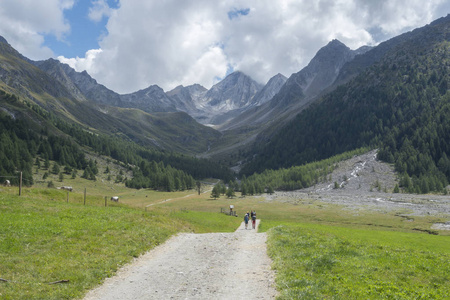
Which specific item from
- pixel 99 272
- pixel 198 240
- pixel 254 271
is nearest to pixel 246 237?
pixel 198 240

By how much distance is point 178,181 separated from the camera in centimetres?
17312

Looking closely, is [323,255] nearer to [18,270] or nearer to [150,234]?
[150,234]

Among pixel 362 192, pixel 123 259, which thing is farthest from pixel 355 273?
pixel 362 192

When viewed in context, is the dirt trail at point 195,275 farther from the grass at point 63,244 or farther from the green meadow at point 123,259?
the grass at point 63,244

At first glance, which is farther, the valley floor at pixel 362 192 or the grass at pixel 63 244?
the valley floor at pixel 362 192

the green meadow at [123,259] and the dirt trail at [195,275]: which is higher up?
the green meadow at [123,259]

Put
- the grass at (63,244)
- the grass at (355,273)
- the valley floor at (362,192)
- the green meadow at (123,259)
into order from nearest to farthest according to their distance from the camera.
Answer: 1. the grass at (355,273)
2. the green meadow at (123,259)
3. the grass at (63,244)
4. the valley floor at (362,192)

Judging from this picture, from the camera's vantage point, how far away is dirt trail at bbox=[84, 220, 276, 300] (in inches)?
600

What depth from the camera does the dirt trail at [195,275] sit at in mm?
15234

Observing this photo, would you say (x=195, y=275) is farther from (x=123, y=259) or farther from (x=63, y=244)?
(x=63, y=244)

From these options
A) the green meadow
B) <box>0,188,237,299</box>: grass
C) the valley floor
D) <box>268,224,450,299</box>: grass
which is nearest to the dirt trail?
the green meadow

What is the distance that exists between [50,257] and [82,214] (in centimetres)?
1412

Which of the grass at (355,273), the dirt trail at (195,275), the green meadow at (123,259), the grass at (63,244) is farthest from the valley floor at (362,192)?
the grass at (63,244)

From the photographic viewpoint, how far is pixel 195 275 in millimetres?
18516
